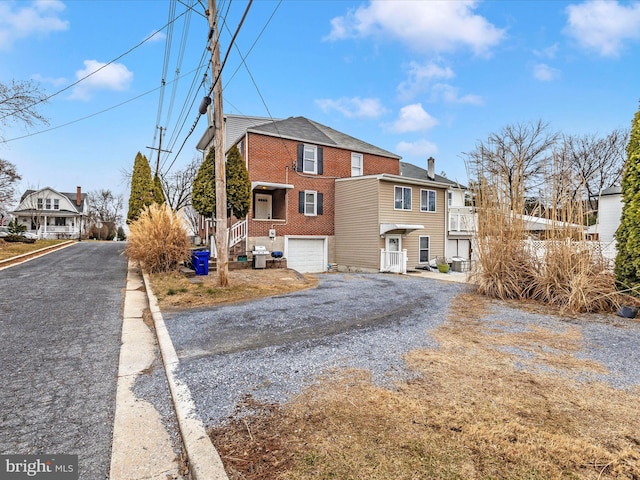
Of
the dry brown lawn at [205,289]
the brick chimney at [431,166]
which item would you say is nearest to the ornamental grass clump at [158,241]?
the dry brown lawn at [205,289]

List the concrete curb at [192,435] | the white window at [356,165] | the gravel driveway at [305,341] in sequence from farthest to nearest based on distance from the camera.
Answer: the white window at [356,165], the gravel driveway at [305,341], the concrete curb at [192,435]

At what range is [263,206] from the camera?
16719 millimetres

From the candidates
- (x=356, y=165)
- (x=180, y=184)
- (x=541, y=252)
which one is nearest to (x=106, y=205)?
(x=180, y=184)

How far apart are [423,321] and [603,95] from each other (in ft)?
45.8

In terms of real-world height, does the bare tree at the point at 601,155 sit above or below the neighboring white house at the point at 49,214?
above

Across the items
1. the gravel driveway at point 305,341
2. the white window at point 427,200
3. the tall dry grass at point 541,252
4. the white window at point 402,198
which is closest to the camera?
the gravel driveway at point 305,341

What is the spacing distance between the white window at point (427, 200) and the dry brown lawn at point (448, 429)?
15.2 metres

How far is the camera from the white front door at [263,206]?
16516 mm

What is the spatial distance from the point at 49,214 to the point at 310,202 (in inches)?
1474

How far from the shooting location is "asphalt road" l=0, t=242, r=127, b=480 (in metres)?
2.05

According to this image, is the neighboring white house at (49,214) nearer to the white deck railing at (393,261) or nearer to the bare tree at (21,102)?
the bare tree at (21,102)

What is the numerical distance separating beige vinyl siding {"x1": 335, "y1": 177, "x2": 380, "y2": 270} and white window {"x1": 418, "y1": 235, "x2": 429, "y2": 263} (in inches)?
142

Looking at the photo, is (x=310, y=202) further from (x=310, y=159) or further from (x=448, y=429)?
(x=448, y=429)

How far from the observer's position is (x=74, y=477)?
1.77 m
